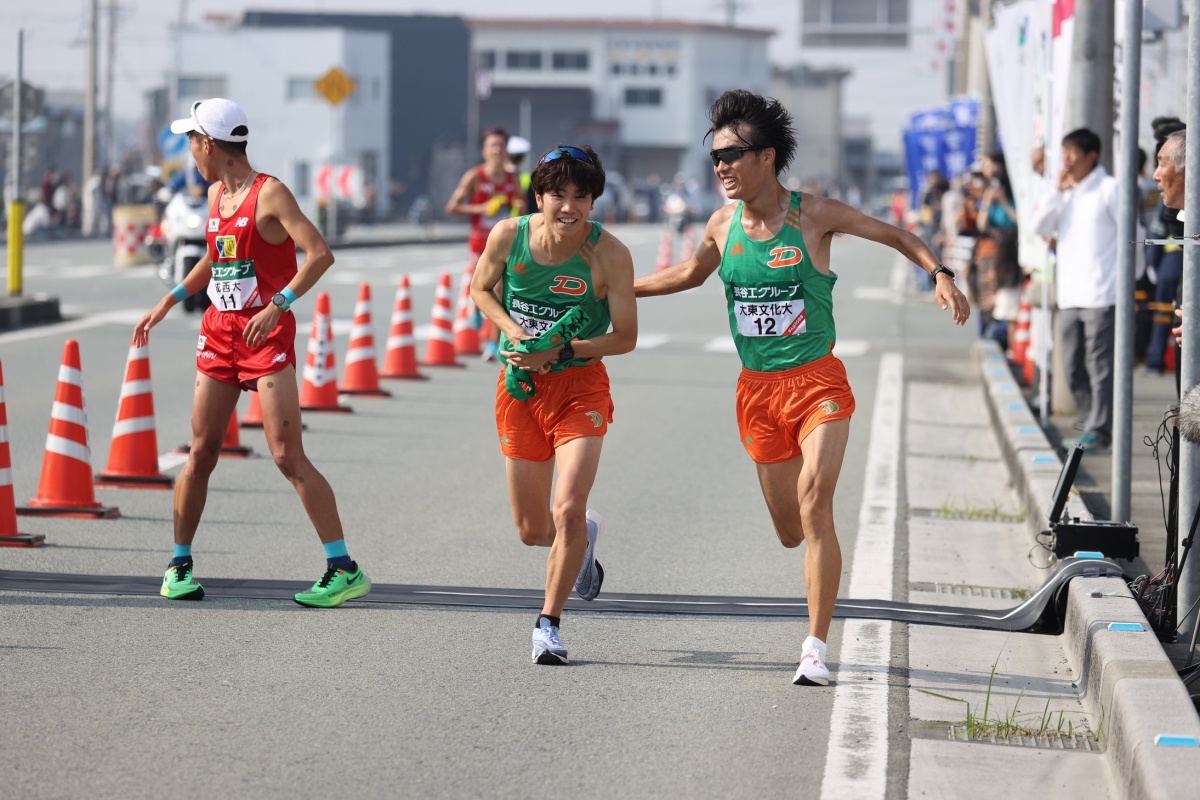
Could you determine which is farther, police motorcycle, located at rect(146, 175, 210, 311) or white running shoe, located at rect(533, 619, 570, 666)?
police motorcycle, located at rect(146, 175, 210, 311)

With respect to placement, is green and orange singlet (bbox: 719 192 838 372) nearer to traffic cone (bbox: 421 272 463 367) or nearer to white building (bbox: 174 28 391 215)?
traffic cone (bbox: 421 272 463 367)

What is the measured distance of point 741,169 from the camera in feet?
→ 19.8

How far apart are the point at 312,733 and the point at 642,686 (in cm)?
119

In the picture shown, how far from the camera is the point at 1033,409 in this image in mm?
13430

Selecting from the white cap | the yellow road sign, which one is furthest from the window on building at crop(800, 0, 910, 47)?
the white cap

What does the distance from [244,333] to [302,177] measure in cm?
7380

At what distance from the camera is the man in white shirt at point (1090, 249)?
11.2 m

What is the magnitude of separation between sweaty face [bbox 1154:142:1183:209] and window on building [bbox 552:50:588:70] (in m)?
107

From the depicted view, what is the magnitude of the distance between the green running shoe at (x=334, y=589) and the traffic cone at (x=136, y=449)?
10.2 feet

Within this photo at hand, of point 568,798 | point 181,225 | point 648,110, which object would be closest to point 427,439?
point 181,225

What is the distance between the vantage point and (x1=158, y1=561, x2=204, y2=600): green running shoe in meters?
7.07

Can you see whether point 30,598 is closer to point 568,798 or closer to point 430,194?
point 568,798

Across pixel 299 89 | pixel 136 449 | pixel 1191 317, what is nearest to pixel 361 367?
pixel 136 449

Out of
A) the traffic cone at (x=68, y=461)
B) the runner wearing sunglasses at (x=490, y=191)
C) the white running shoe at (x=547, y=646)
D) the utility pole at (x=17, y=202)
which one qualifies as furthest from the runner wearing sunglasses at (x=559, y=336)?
the utility pole at (x=17, y=202)
